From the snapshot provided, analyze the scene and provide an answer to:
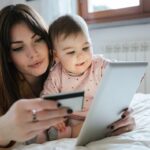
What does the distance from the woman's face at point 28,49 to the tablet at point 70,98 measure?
16.2 inches

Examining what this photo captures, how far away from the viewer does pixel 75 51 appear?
105cm

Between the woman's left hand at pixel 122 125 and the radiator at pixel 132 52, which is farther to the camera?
the radiator at pixel 132 52

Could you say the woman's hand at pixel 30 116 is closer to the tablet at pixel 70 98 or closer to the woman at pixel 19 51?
the tablet at pixel 70 98

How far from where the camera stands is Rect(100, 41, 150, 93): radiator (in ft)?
7.27

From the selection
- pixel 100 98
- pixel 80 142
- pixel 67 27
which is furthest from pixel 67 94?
pixel 67 27

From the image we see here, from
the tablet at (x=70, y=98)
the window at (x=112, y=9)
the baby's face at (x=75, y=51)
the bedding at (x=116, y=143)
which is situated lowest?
the bedding at (x=116, y=143)

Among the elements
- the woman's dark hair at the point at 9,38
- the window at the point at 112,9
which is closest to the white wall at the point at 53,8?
the window at the point at 112,9

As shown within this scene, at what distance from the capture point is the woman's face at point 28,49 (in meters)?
1.06

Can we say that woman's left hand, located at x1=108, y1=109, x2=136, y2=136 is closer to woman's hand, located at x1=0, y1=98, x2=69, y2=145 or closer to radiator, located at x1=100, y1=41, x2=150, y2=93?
woman's hand, located at x1=0, y1=98, x2=69, y2=145

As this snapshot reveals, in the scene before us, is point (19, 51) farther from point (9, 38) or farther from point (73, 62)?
point (73, 62)

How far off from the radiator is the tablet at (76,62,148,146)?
55.7 inches

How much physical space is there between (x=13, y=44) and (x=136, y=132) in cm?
52

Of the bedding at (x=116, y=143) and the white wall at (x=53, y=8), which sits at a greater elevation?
the white wall at (x=53, y=8)

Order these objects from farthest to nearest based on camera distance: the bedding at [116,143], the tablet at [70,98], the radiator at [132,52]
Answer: the radiator at [132,52] < the bedding at [116,143] < the tablet at [70,98]
